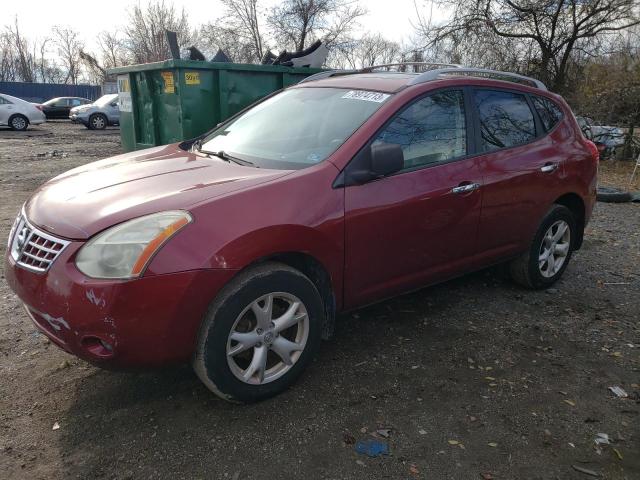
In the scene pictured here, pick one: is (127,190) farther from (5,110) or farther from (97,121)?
(97,121)

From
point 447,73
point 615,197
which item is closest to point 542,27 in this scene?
point 615,197

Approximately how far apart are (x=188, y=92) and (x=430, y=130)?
4468mm

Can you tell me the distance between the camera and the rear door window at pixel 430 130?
133 inches

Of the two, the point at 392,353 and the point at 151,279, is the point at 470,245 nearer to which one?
the point at 392,353

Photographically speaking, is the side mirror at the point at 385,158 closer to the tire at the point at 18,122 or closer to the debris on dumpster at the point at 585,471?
the debris on dumpster at the point at 585,471

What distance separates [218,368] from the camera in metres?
2.64

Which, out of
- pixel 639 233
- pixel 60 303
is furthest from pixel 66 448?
pixel 639 233

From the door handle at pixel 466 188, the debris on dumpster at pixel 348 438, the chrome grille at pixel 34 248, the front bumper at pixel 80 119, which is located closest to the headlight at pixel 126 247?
the chrome grille at pixel 34 248

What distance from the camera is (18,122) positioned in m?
21.5

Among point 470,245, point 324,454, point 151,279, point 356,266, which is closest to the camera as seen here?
point 151,279

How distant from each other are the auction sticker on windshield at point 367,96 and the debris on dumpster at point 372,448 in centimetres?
203

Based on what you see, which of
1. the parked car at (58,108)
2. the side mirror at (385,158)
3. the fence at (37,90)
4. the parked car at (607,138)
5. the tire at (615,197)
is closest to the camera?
the side mirror at (385,158)

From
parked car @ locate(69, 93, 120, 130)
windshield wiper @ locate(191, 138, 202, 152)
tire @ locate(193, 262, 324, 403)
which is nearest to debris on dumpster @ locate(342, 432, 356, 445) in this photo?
tire @ locate(193, 262, 324, 403)

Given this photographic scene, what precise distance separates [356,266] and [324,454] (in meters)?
1.08
